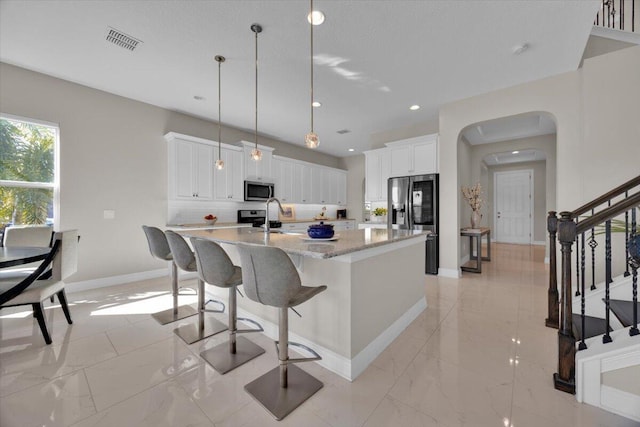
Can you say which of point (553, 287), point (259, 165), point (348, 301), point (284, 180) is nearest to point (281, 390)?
point (348, 301)

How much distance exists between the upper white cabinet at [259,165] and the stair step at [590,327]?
16.8 feet

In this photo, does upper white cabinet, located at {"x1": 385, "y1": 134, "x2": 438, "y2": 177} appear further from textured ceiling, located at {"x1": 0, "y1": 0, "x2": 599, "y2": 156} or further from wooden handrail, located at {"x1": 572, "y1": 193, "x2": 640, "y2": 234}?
wooden handrail, located at {"x1": 572, "y1": 193, "x2": 640, "y2": 234}

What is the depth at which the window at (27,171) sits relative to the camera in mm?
3232

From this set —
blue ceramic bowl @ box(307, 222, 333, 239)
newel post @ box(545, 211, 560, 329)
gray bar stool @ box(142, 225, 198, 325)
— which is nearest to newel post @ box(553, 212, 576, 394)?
newel post @ box(545, 211, 560, 329)

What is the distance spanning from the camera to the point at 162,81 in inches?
140

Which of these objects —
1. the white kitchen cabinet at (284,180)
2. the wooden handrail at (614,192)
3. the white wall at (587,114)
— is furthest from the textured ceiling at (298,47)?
the white kitchen cabinet at (284,180)

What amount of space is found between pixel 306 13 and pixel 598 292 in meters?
3.81

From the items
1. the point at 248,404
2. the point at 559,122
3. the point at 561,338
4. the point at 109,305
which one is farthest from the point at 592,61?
the point at 109,305

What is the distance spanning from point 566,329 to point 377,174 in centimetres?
411

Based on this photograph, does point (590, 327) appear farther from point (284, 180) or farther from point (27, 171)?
point (27, 171)

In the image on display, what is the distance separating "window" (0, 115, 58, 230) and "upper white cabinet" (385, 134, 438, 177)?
5348 mm

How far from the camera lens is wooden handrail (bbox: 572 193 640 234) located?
143 cm

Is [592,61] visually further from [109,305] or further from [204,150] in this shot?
[109,305]

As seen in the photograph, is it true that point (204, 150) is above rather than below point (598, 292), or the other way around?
above
